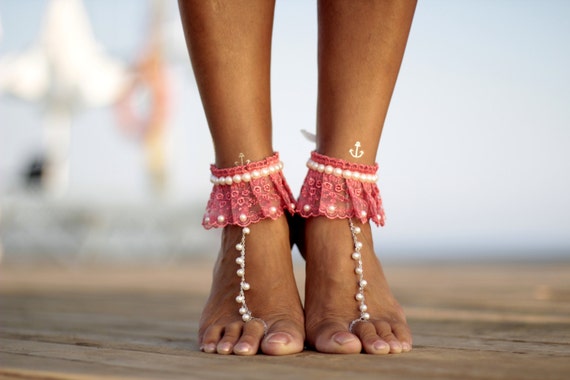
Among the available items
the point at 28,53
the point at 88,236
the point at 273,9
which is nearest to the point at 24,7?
the point at 28,53

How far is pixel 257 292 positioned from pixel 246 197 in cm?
15

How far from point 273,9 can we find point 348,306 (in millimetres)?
466

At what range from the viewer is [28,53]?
6.20 meters

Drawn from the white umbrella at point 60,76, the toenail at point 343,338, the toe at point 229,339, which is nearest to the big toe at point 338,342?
the toenail at point 343,338

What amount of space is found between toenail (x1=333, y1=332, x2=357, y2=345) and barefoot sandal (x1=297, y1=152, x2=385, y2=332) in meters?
0.15

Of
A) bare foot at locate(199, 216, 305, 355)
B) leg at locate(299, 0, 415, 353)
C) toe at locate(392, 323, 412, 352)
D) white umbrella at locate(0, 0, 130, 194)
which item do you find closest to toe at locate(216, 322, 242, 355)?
bare foot at locate(199, 216, 305, 355)

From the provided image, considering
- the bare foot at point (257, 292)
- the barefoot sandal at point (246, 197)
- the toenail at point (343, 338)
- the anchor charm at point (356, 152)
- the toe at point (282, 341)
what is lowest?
the toe at point (282, 341)

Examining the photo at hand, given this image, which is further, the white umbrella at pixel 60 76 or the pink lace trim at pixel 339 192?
the white umbrella at pixel 60 76

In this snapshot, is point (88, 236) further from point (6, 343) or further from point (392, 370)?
point (392, 370)

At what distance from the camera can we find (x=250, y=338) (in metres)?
0.99

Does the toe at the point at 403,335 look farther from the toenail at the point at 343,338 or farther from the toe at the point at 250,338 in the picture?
the toe at the point at 250,338

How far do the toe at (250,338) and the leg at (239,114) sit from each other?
0.10ft

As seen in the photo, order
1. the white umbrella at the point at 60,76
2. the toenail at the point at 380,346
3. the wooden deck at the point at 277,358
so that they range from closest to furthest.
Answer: the wooden deck at the point at 277,358
the toenail at the point at 380,346
the white umbrella at the point at 60,76

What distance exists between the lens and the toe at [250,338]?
0.96 m
